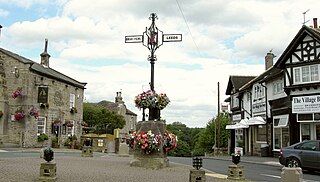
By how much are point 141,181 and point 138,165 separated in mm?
4145

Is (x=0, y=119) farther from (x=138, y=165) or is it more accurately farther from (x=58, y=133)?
(x=138, y=165)

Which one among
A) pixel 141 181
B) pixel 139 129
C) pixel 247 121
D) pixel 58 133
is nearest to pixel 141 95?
pixel 139 129

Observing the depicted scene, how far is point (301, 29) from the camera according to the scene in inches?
959

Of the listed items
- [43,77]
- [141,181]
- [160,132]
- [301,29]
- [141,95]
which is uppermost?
[301,29]

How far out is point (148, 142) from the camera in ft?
47.2

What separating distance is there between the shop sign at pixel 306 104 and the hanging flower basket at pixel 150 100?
1252cm

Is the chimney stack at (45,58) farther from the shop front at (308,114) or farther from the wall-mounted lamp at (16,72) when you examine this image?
the shop front at (308,114)

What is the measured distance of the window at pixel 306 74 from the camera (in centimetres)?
2370

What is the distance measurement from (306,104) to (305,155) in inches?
321

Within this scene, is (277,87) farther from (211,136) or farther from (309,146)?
(211,136)

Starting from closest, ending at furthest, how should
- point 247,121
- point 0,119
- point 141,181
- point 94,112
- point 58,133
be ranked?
point 141,181 → point 0,119 → point 247,121 → point 58,133 → point 94,112

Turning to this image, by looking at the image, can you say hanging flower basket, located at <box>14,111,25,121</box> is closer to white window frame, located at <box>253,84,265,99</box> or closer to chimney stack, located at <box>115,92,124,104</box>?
white window frame, located at <box>253,84,265,99</box>

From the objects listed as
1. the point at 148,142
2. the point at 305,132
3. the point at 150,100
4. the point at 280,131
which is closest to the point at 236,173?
the point at 148,142

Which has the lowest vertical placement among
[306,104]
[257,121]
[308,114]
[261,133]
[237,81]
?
[261,133]
